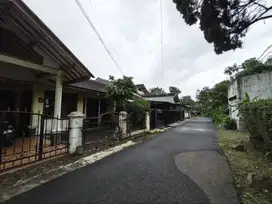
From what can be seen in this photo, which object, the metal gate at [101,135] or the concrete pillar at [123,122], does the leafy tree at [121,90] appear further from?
the metal gate at [101,135]

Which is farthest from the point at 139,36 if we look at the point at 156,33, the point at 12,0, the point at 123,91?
the point at 12,0

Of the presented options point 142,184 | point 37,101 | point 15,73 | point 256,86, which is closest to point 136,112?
point 37,101

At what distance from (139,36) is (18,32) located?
26.8ft

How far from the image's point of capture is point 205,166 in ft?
Answer: 16.3

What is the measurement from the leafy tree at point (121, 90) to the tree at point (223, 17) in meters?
4.62

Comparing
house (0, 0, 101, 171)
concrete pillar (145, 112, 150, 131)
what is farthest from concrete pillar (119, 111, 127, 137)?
concrete pillar (145, 112, 150, 131)

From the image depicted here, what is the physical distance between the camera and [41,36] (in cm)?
606

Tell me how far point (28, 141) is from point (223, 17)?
961cm

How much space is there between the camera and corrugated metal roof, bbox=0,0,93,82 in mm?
5086

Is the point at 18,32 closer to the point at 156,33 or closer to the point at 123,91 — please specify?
the point at 123,91

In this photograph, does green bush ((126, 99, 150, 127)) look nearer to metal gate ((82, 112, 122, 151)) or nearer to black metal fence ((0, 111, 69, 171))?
metal gate ((82, 112, 122, 151))

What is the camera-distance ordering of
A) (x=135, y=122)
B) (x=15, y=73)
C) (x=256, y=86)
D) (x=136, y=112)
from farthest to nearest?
(x=256, y=86), (x=135, y=122), (x=136, y=112), (x=15, y=73)

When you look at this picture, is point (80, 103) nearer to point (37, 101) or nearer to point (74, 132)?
point (37, 101)

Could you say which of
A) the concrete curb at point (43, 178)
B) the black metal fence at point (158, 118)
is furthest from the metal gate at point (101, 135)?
the black metal fence at point (158, 118)
